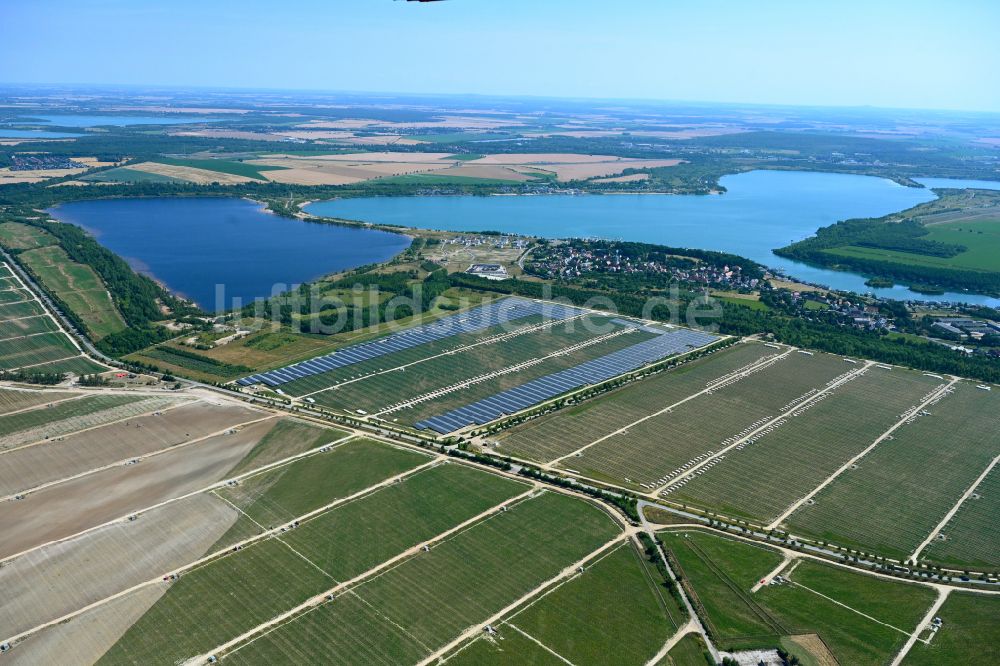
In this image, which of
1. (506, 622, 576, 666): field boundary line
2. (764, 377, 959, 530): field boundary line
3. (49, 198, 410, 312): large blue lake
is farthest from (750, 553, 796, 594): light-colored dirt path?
(49, 198, 410, 312): large blue lake

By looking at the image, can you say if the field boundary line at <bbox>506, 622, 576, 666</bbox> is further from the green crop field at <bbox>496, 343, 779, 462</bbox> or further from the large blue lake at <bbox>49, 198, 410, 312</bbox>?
the large blue lake at <bbox>49, 198, 410, 312</bbox>

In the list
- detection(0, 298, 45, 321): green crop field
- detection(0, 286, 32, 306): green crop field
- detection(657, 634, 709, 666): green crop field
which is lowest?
detection(657, 634, 709, 666): green crop field

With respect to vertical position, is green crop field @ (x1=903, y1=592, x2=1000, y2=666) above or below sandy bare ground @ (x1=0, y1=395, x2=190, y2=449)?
below

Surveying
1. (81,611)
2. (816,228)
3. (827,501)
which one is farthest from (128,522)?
(816,228)

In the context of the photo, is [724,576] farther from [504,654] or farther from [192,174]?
[192,174]

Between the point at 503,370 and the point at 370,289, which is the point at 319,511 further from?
the point at 370,289

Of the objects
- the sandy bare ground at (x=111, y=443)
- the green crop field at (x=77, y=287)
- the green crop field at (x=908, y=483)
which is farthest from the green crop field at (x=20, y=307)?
the green crop field at (x=908, y=483)
